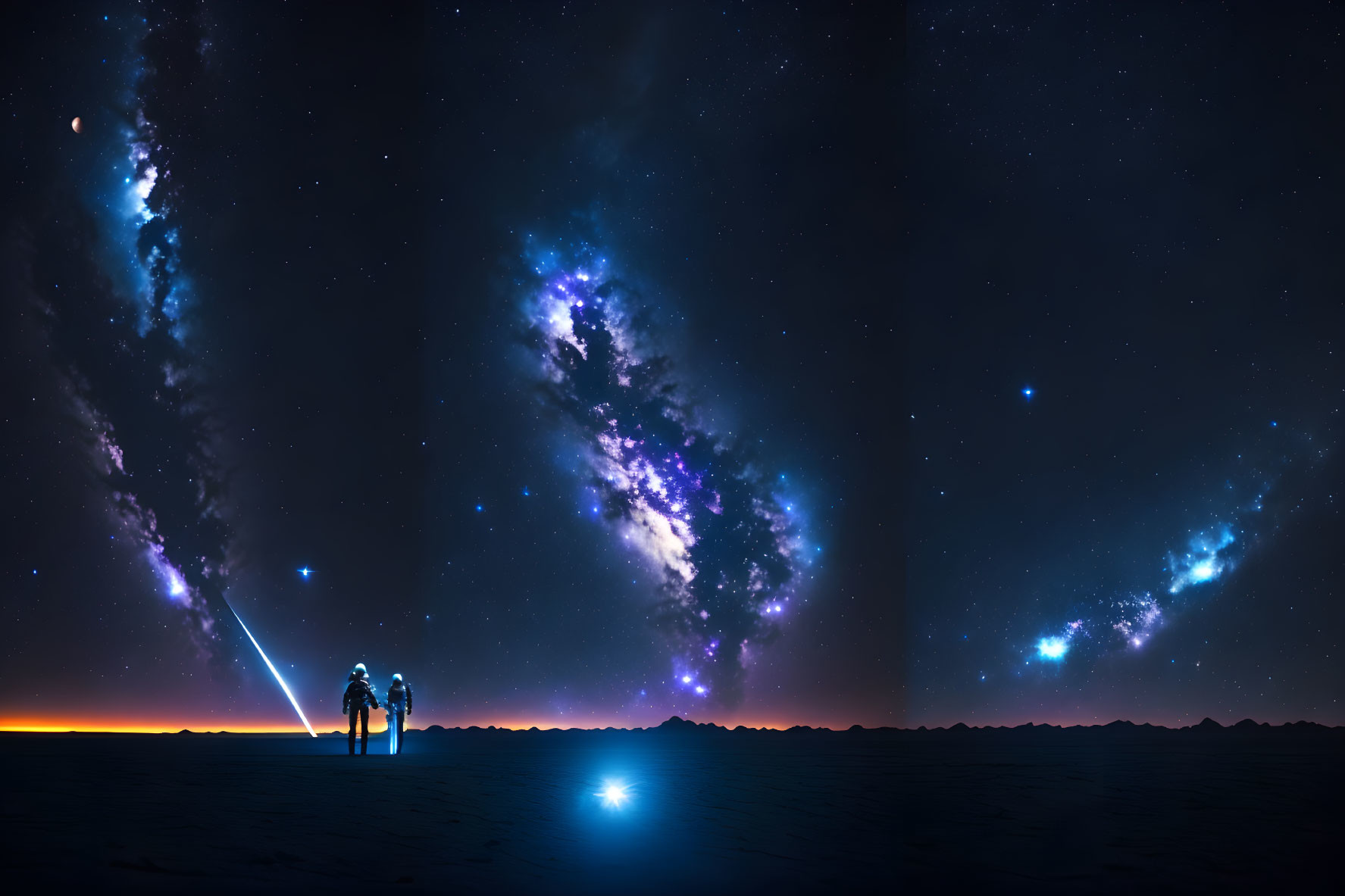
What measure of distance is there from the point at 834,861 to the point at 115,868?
5.21 metres

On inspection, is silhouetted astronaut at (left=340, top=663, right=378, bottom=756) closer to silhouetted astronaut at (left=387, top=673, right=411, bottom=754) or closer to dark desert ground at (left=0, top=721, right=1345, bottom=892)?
silhouetted astronaut at (left=387, top=673, right=411, bottom=754)

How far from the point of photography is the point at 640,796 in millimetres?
10555

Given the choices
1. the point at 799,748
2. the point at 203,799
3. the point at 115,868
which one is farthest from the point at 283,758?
the point at 799,748

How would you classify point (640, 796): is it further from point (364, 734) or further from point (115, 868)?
point (364, 734)

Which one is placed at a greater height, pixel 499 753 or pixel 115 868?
pixel 115 868

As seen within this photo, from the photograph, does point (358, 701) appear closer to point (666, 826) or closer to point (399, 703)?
point (399, 703)

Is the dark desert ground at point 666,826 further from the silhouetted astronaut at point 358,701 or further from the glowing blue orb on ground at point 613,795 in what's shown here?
the silhouetted astronaut at point 358,701

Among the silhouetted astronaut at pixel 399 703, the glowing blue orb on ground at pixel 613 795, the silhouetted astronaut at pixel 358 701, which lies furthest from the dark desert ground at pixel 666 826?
the silhouetted astronaut at pixel 399 703

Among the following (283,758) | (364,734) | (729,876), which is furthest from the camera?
(364,734)

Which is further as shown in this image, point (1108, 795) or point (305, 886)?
point (1108, 795)

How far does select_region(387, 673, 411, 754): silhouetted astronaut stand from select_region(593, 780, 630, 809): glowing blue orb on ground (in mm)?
8169

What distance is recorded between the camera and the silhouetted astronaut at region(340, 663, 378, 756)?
17.6m

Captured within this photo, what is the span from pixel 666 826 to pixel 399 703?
12.0 metres

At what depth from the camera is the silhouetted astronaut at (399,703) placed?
18.6 metres
